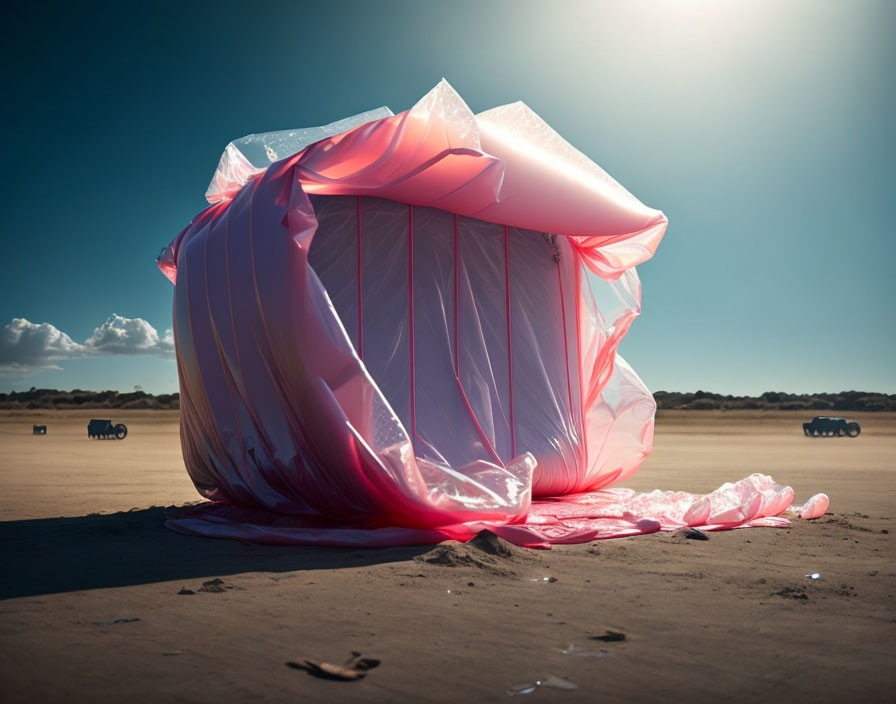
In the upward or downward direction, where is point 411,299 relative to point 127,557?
upward

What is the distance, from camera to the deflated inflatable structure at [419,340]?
4145 millimetres

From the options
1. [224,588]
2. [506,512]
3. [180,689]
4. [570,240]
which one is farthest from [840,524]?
[180,689]

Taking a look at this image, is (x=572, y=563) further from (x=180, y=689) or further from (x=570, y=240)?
(x=570, y=240)

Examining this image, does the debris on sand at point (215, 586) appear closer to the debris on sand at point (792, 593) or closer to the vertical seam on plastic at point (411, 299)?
the debris on sand at point (792, 593)

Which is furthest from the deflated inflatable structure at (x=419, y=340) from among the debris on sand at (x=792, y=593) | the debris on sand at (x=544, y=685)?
the debris on sand at (x=544, y=685)

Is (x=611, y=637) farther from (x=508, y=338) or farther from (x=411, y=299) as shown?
(x=508, y=338)

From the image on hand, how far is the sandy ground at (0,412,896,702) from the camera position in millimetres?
1908

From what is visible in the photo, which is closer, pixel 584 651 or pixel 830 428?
pixel 584 651

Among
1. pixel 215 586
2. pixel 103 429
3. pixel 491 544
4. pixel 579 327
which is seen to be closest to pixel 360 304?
pixel 491 544

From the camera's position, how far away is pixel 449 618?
2549 mm

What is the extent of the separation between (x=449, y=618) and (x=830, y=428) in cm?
2582

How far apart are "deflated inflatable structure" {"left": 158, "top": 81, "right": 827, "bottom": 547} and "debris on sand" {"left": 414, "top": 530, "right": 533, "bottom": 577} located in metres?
0.25

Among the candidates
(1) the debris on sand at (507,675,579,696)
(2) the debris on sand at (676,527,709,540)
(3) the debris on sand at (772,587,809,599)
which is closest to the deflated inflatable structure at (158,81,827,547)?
(2) the debris on sand at (676,527,709,540)

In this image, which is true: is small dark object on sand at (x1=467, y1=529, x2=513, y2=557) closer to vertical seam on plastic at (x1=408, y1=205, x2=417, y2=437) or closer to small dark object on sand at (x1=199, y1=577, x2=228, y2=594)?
small dark object on sand at (x1=199, y1=577, x2=228, y2=594)
